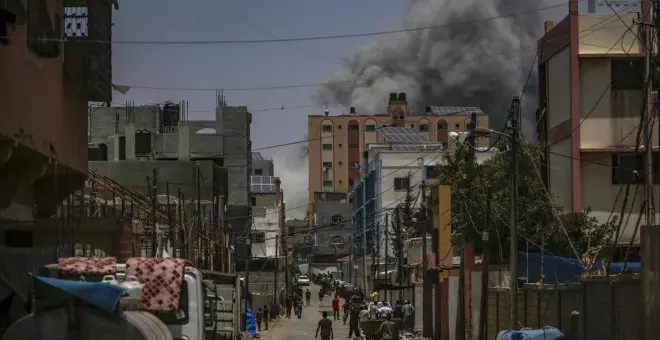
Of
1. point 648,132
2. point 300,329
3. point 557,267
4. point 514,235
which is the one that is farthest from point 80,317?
point 300,329

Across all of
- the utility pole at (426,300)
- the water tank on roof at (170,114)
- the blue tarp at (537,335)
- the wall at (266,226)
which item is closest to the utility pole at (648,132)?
the blue tarp at (537,335)

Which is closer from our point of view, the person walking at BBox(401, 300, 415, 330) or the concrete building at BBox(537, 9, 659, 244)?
the concrete building at BBox(537, 9, 659, 244)

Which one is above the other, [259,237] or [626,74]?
[626,74]

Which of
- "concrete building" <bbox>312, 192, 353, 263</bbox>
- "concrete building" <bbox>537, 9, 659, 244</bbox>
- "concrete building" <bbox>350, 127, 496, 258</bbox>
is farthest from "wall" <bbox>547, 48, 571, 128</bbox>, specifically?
"concrete building" <bbox>312, 192, 353, 263</bbox>

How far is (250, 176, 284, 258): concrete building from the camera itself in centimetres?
8800

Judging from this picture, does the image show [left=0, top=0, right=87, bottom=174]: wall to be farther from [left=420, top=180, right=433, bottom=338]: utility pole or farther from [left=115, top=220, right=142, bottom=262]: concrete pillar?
[left=420, top=180, right=433, bottom=338]: utility pole

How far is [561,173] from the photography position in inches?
1496

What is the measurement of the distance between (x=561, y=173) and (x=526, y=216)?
6.77 ft

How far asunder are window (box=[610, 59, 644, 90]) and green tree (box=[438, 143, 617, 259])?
3898 mm

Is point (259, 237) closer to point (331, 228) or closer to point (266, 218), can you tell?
point (266, 218)

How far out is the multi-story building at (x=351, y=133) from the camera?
13075 centimetres

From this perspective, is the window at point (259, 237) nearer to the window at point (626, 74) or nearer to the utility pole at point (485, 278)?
the window at point (626, 74)

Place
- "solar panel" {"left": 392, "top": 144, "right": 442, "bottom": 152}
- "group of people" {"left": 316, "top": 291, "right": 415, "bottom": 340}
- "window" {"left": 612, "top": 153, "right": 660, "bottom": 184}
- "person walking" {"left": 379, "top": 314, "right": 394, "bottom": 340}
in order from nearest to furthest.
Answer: "person walking" {"left": 379, "top": 314, "right": 394, "bottom": 340}
"group of people" {"left": 316, "top": 291, "right": 415, "bottom": 340}
"window" {"left": 612, "top": 153, "right": 660, "bottom": 184}
"solar panel" {"left": 392, "top": 144, "right": 442, "bottom": 152}

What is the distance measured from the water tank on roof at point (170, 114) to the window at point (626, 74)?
43144 millimetres
